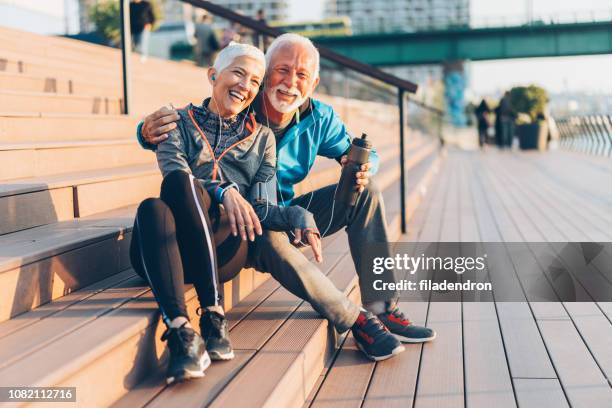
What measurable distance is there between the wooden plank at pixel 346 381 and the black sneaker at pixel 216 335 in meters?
0.35

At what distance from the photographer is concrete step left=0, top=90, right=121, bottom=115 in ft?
13.3

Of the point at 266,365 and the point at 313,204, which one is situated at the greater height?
the point at 313,204

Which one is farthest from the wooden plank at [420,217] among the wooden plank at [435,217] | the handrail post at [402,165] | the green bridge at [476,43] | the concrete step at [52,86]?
the green bridge at [476,43]

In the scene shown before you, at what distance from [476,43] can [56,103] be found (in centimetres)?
3548

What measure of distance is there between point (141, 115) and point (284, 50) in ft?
8.33

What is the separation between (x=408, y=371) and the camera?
268 centimetres

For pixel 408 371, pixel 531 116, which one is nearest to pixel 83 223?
pixel 408 371

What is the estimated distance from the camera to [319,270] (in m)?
2.70

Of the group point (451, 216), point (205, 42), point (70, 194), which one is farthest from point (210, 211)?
point (205, 42)

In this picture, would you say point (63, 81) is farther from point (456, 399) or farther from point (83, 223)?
point (456, 399)

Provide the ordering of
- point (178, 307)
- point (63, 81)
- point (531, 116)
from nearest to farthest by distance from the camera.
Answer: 1. point (178, 307)
2. point (63, 81)
3. point (531, 116)

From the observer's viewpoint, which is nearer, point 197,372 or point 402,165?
point 197,372

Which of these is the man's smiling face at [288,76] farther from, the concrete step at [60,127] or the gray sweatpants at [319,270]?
the concrete step at [60,127]

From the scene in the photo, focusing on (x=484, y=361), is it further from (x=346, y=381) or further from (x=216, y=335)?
(x=216, y=335)
